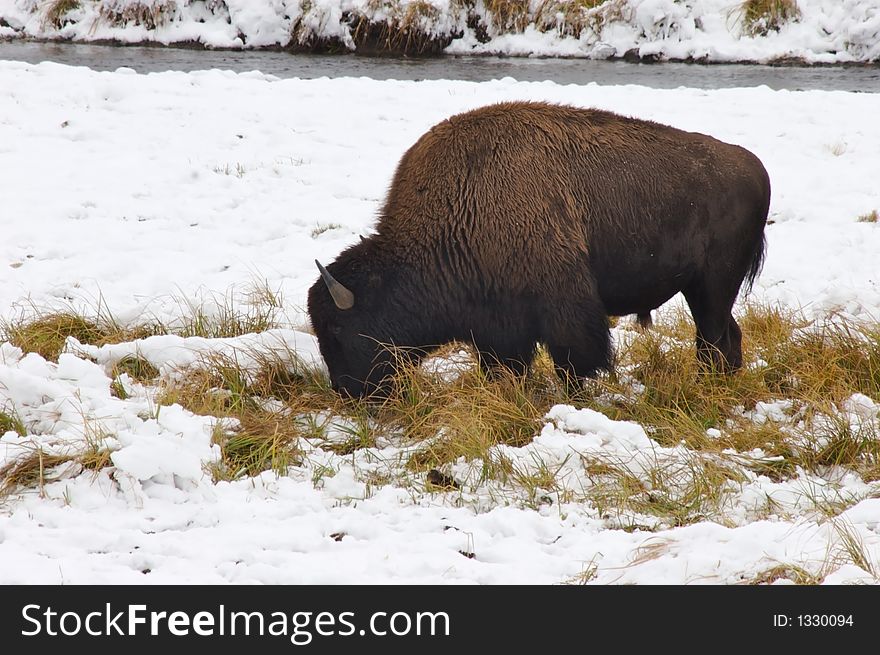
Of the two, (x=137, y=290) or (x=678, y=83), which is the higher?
(x=678, y=83)

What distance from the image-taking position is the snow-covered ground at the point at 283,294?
11.4ft

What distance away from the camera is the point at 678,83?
15.0 m

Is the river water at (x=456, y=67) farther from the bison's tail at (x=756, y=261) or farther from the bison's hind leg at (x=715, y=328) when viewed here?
the bison's hind leg at (x=715, y=328)

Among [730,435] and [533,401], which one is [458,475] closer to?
[533,401]

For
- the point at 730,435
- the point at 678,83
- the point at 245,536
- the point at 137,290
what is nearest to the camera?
the point at 245,536

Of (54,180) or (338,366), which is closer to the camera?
(338,366)

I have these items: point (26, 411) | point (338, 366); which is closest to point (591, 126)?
point (338, 366)

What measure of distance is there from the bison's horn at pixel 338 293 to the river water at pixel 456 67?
10.8 meters

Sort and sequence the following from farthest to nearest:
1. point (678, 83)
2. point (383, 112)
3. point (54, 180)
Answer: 1. point (678, 83)
2. point (383, 112)
3. point (54, 180)

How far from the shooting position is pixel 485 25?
18266 mm

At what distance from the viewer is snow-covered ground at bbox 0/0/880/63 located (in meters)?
16.9

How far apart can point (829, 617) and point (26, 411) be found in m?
3.65

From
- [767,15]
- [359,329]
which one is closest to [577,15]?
[767,15]

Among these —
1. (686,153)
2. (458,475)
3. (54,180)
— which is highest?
(686,153)
